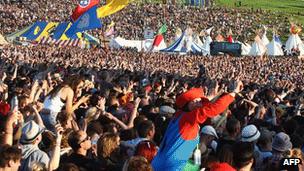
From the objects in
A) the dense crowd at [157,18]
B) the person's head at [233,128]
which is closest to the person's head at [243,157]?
the person's head at [233,128]

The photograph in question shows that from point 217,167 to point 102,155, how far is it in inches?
59.7

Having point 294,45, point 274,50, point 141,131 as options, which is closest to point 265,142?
point 141,131

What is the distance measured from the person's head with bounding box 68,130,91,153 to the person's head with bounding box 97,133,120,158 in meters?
0.14

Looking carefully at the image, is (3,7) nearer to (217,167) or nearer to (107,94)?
(107,94)

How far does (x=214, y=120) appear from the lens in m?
9.66

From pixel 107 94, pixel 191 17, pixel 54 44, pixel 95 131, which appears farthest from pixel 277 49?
pixel 95 131

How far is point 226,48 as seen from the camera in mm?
57719

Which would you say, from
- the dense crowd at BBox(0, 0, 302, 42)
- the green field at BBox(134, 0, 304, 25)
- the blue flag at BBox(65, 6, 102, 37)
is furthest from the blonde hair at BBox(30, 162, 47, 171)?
the green field at BBox(134, 0, 304, 25)

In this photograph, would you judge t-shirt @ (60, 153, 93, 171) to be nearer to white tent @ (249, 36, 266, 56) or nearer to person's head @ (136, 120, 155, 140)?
person's head @ (136, 120, 155, 140)

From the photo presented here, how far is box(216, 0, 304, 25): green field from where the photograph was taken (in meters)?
108

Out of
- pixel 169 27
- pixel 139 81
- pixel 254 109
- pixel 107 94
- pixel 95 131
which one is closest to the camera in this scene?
pixel 95 131

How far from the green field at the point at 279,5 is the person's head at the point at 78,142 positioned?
315 feet

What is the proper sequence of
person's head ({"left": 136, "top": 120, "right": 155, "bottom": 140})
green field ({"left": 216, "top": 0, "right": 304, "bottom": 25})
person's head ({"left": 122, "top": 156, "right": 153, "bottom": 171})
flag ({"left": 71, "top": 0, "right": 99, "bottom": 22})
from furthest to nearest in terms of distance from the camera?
green field ({"left": 216, "top": 0, "right": 304, "bottom": 25})
flag ({"left": 71, "top": 0, "right": 99, "bottom": 22})
person's head ({"left": 136, "top": 120, "right": 155, "bottom": 140})
person's head ({"left": 122, "top": 156, "right": 153, "bottom": 171})

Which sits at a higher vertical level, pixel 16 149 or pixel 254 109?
pixel 16 149
